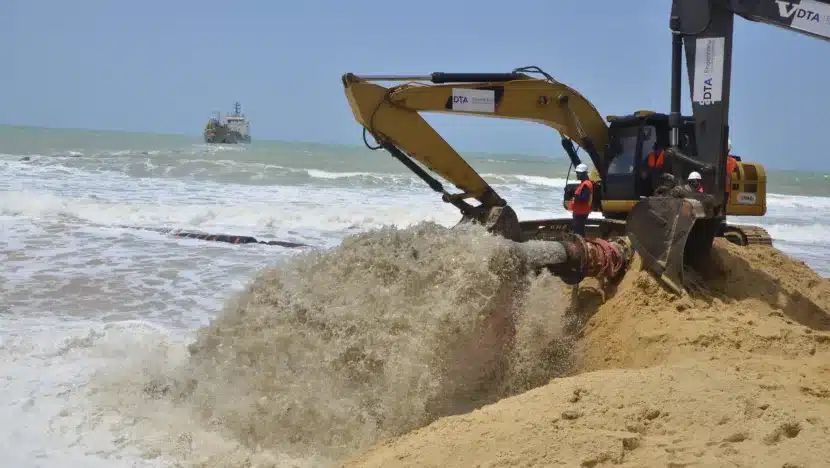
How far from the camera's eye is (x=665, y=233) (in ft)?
17.0

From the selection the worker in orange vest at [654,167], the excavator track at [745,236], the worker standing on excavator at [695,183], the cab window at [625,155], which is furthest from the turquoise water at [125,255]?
the excavator track at [745,236]

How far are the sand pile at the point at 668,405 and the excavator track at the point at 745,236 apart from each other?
266cm

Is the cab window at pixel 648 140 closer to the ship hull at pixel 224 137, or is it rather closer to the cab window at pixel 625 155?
the cab window at pixel 625 155

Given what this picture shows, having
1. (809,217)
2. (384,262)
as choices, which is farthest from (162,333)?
(809,217)

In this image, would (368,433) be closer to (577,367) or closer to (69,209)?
(577,367)

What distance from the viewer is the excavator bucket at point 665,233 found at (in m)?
5.05

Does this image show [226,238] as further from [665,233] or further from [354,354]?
[665,233]

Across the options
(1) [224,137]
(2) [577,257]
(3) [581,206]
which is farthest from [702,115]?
(1) [224,137]

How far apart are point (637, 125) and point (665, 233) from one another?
213cm

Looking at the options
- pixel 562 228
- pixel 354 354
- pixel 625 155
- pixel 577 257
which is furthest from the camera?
pixel 625 155

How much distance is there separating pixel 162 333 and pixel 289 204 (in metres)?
11.5

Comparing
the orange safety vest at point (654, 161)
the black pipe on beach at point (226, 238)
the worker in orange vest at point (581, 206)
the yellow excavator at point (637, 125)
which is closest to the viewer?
Answer: the yellow excavator at point (637, 125)

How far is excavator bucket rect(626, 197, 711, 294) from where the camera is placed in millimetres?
5051

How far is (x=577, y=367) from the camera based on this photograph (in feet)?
16.3
